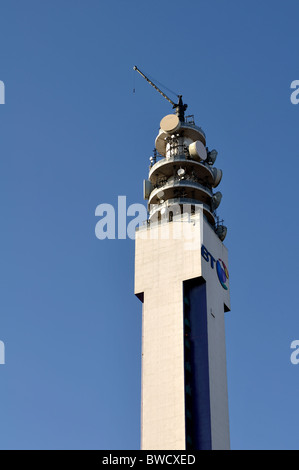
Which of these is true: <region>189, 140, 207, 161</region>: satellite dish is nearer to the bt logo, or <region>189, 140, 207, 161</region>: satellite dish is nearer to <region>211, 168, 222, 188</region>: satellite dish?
<region>211, 168, 222, 188</region>: satellite dish

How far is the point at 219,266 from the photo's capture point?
110500 mm

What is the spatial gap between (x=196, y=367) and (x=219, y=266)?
1612 centimetres

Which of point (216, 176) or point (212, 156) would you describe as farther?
point (212, 156)

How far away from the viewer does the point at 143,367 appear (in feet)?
333

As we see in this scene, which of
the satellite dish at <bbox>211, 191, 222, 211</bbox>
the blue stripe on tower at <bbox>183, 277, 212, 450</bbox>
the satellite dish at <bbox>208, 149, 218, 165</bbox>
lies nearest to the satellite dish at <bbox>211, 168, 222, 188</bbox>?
the satellite dish at <bbox>208, 149, 218, 165</bbox>

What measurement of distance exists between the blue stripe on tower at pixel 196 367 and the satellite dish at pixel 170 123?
26.2m

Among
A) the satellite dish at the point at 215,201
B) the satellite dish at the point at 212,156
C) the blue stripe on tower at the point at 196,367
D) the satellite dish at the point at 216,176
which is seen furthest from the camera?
the satellite dish at the point at 212,156

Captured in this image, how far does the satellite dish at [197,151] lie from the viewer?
11700 cm

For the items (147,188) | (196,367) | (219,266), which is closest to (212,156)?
(147,188)

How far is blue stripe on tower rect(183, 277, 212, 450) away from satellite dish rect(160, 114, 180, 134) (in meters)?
26.2

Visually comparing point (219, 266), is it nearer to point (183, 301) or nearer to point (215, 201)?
point (183, 301)

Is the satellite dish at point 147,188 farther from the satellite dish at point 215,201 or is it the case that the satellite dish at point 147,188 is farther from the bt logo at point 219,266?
the bt logo at point 219,266

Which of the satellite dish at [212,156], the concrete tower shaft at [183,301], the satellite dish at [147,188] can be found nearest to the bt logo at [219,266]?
the concrete tower shaft at [183,301]
